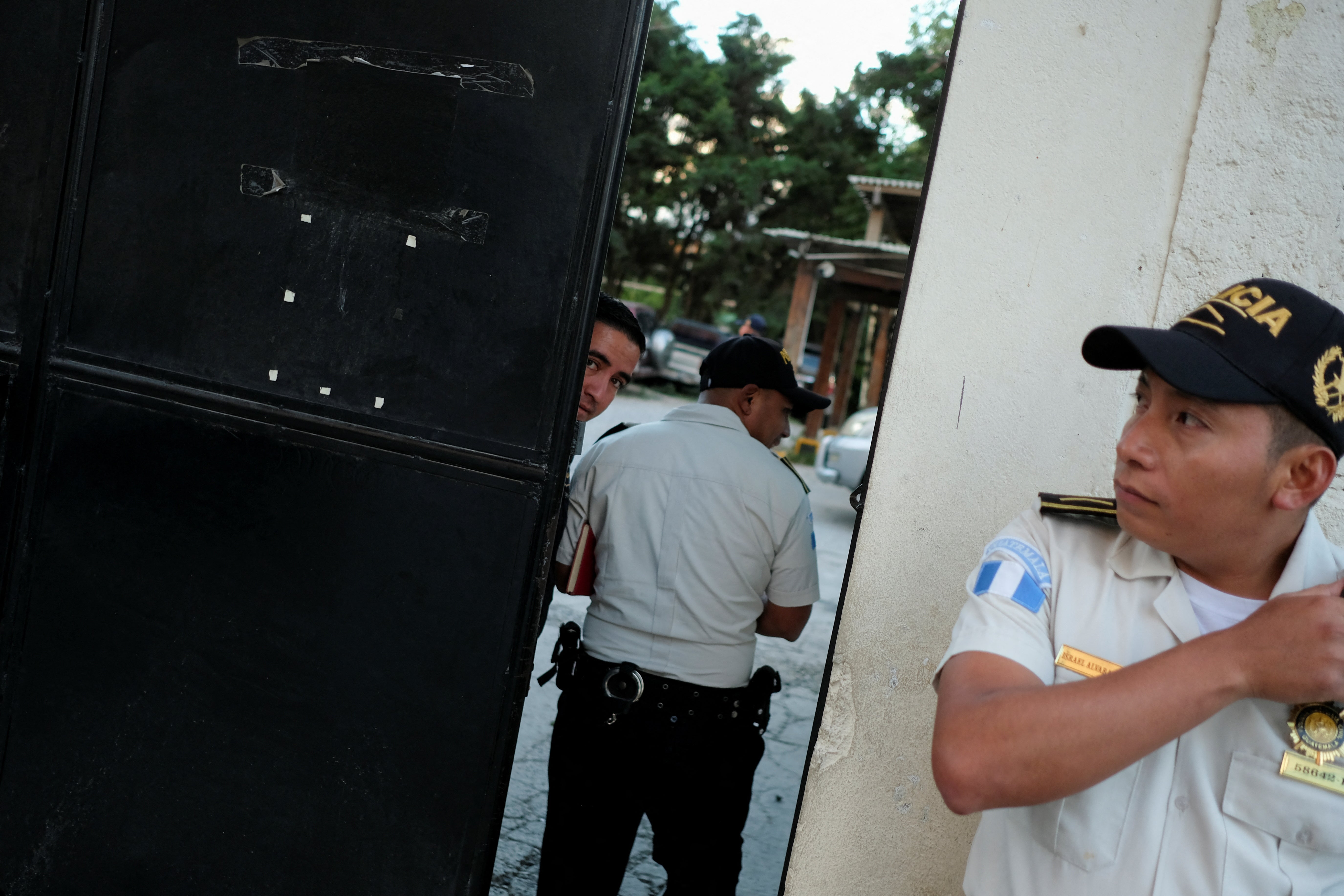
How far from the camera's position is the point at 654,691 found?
236cm

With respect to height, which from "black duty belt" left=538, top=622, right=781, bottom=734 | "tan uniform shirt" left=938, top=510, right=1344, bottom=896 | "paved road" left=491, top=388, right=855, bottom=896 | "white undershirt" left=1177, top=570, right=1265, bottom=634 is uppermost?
"white undershirt" left=1177, top=570, right=1265, bottom=634

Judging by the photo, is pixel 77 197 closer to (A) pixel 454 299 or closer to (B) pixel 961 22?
(A) pixel 454 299

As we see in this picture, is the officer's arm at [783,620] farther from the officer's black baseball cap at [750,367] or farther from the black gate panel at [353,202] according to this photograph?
the black gate panel at [353,202]

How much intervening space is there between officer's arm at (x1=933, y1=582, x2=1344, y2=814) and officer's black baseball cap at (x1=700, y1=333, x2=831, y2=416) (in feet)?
6.04

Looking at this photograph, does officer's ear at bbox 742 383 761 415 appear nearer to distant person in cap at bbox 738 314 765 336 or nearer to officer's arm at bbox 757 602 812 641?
officer's arm at bbox 757 602 812 641

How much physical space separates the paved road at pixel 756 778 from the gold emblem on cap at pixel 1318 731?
893 mm

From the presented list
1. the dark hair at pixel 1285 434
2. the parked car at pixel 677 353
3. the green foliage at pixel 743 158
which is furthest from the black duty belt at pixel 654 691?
the green foliage at pixel 743 158

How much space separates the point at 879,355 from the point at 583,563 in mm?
18723

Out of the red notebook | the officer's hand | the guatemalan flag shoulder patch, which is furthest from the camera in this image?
the red notebook

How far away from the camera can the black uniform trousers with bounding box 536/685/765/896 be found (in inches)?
92.8

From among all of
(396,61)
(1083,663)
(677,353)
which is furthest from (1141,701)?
(677,353)

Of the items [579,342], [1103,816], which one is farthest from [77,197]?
[1103,816]

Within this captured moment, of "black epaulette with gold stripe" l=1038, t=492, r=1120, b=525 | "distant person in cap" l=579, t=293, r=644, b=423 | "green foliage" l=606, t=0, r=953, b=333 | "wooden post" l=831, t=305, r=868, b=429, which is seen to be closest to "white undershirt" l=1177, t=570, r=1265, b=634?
"black epaulette with gold stripe" l=1038, t=492, r=1120, b=525

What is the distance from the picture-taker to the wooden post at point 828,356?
634 inches
